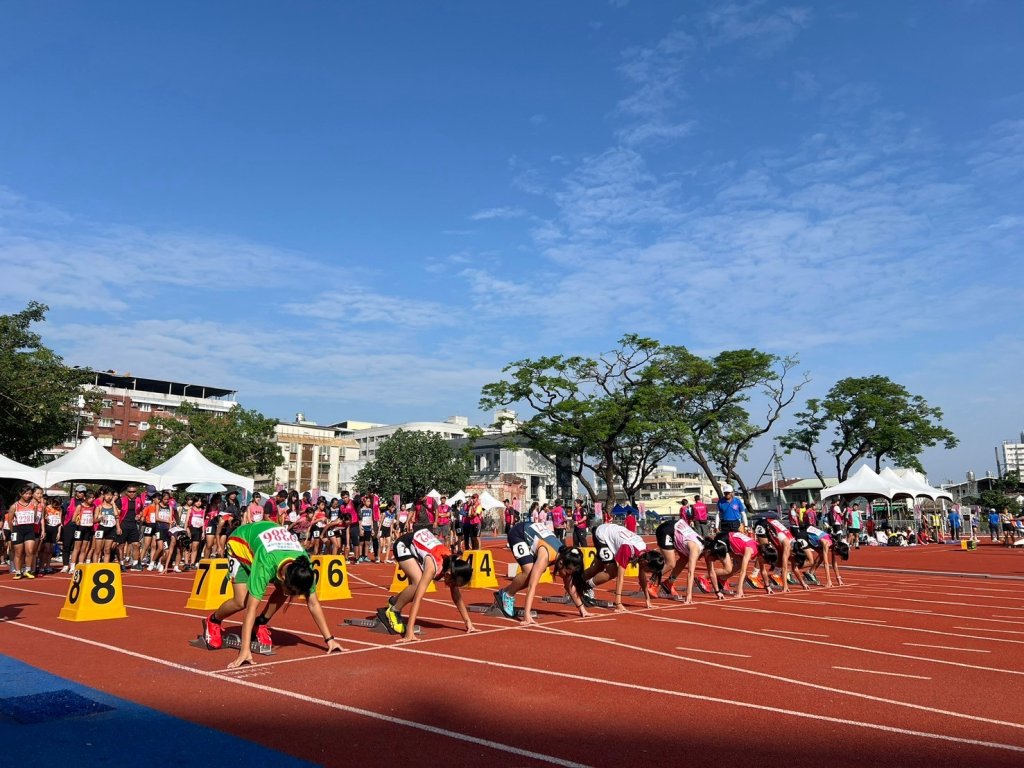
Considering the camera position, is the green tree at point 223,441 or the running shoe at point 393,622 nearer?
the running shoe at point 393,622

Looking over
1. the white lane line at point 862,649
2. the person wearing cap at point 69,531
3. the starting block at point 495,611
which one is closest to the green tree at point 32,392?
the person wearing cap at point 69,531

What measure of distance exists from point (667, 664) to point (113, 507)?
1394 cm

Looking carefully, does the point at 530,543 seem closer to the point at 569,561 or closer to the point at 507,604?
the point at 569,561

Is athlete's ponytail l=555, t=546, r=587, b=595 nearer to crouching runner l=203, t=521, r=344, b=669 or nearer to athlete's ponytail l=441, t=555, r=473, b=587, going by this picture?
athlete's ponytail l=441, t=555, r=473, b=587

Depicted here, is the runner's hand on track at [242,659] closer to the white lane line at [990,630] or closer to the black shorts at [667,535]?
the black shorts at [667,535]

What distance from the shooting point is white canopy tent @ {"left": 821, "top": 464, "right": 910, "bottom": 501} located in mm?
35906

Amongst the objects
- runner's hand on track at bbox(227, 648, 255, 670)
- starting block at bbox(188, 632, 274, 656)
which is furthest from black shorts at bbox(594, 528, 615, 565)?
runner's hand on track at bbox(227, 648, 255, 670)

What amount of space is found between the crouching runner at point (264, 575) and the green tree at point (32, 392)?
88.8 feet

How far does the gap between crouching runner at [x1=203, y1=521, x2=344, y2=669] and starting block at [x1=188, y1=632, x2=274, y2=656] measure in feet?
0.23

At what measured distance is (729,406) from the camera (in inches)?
2029

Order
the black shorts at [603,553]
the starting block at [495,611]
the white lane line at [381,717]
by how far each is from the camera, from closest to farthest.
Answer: the white lane line at [381,717], the starting block at [495,611], the black shorts at [603,553]

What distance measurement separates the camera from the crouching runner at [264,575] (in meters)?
7.25

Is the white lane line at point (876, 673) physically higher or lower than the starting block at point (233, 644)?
lower

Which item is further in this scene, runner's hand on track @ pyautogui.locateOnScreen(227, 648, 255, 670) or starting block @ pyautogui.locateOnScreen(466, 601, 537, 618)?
starting block @ pyautogui.locateOnScreen(466, 601, 537, 618)
